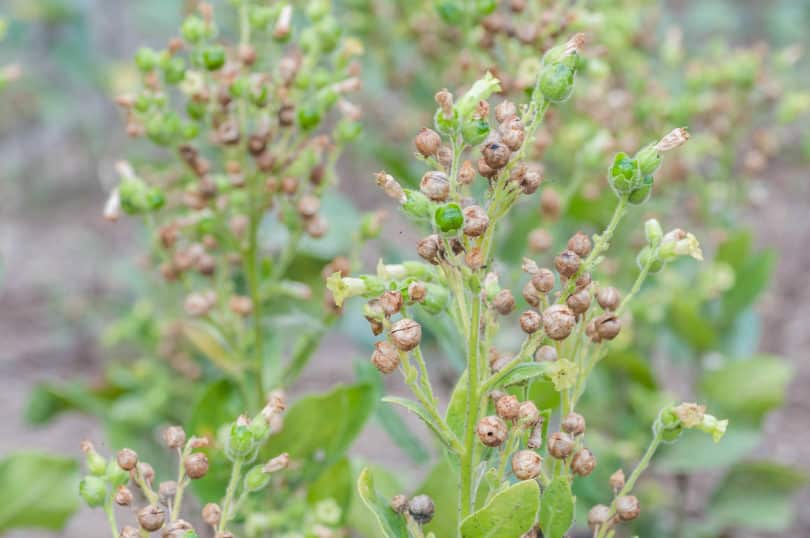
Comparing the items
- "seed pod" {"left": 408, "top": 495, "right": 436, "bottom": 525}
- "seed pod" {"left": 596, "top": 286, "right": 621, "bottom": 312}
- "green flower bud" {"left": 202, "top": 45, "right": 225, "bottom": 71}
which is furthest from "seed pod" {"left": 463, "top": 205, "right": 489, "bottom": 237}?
"green flower bud" {"left": 202, "top": 45, "right": 225, "bottom": 71}

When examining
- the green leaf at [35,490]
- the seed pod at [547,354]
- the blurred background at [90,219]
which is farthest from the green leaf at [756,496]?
the green leaf at [35,490]

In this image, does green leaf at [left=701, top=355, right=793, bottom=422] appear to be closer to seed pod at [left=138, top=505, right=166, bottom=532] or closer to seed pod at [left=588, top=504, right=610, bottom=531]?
seed pod at [left=588, top=504, right=610, bottom=531]

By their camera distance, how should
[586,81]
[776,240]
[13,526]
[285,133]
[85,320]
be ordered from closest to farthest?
[285,133]
[13,526]
[586,81]
[85,320]
[776,240]

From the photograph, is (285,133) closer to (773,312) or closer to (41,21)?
(773,312)

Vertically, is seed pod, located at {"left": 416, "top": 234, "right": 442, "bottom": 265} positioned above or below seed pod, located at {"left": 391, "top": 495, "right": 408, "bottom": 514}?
above

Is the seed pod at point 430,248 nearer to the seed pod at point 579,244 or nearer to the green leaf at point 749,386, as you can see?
the seed pod at point 579,244

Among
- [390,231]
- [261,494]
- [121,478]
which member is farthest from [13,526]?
[390,231]

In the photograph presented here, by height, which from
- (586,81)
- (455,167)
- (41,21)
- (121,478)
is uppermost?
(455,167)
